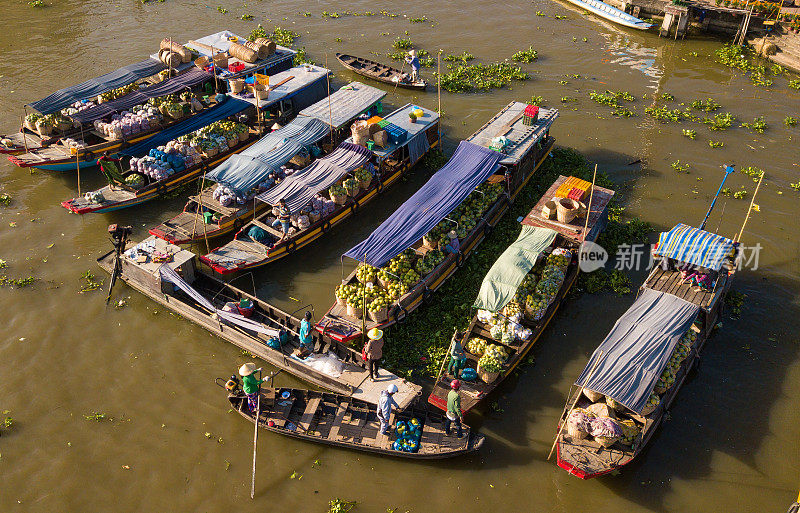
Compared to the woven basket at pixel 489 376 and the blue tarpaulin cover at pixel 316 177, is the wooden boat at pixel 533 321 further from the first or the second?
the blue tarpaulin cover at pixel 316 177

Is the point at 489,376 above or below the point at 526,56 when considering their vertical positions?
below

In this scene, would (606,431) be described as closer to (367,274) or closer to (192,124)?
(367,274)

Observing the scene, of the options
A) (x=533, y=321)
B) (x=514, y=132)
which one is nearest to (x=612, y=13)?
(x=514, y=132)

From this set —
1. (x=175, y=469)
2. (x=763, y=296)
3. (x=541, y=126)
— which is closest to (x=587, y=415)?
(x=763, y=296)

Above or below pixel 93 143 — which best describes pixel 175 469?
below

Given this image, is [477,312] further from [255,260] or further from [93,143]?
[93,143]
